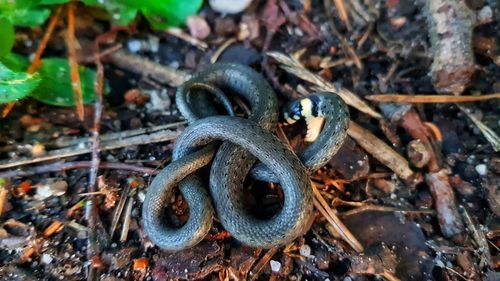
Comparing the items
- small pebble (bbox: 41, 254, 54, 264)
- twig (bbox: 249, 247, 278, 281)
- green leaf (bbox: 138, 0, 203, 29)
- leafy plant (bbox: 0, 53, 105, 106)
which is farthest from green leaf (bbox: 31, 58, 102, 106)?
twig (bbox: 249, 247, 278, 281)

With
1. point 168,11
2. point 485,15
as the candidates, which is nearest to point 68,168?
point 168,11

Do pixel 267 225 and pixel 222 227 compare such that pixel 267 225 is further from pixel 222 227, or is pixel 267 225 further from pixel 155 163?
pixel 155 163

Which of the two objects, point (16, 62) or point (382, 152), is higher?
point (16, 62)

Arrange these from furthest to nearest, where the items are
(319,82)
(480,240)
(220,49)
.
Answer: (220,49) < (319,82) < (480,240)

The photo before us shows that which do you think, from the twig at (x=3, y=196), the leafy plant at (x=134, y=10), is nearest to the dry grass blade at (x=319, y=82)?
the leafy plant at (x=134, y=10)

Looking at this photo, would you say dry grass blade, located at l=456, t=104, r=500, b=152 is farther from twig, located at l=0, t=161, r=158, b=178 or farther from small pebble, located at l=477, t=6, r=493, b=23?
twig, located at l=0, t=161, r=158, b=178

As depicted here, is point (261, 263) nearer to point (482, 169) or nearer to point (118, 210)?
point (118, 210)

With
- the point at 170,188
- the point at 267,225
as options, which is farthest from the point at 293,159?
the point at 170,188
